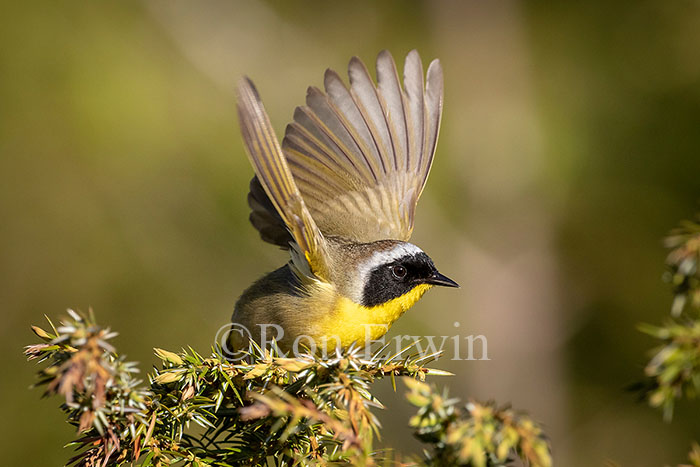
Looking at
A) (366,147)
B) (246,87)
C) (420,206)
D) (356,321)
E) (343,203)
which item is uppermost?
(246,87)

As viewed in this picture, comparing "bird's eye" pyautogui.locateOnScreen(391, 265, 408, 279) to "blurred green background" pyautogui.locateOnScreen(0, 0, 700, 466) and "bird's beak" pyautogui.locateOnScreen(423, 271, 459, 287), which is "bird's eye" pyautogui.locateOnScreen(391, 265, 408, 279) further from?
"blurred green background" pyautogui.locateOnScreen(0, 0, 700, 466)

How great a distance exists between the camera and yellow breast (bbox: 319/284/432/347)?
2283mm

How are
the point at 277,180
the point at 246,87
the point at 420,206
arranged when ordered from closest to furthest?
the point at 246,87 < the point at 277,180 < the point at 420,206

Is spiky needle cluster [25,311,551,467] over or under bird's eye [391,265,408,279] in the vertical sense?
over

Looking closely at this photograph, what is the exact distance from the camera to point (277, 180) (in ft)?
6.87

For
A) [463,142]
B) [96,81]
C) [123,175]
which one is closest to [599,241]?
[463,142]

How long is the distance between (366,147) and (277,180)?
0.95m

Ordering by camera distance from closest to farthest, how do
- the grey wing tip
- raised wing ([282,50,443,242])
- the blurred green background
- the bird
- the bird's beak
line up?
the grey wing tip, the bird, the bird's beak, raised wing ([282,50,443,242]), the blurred green background

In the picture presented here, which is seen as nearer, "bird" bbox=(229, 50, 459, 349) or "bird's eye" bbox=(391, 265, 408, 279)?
"bird" bbox=(229, 50, 459, 349)

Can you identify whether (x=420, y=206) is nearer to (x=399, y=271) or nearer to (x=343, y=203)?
(x=343, y=203)

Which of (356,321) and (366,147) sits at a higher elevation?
(366,147)

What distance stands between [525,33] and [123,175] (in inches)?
111

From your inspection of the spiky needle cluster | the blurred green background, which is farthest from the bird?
the blurred green background

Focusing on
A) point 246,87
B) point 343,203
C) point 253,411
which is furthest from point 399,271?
point 253,411
